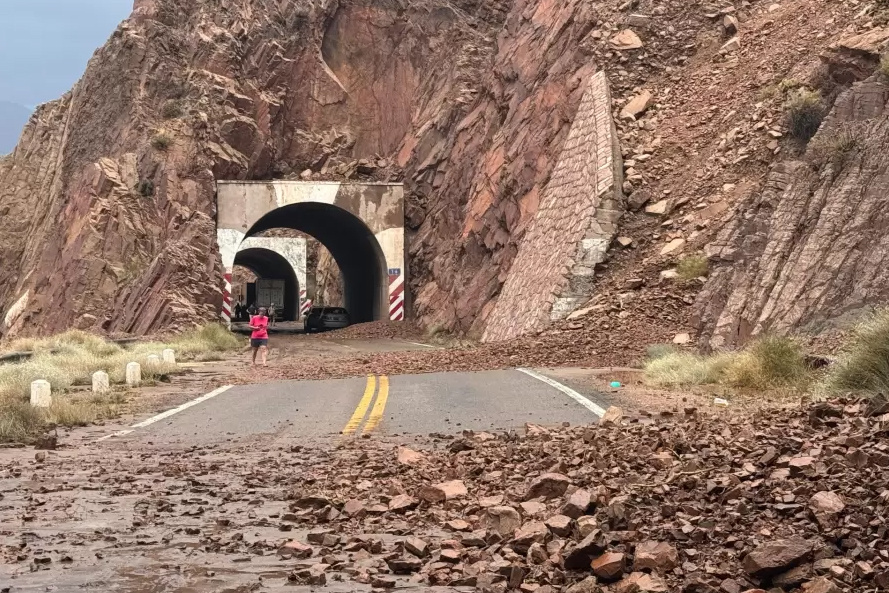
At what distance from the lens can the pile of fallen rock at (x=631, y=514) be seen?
4879 millimetres

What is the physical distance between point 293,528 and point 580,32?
30225 mm

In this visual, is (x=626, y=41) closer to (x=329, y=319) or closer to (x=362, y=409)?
(x=329, y=319)

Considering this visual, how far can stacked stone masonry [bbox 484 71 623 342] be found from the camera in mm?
27203

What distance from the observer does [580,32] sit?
1357 inches

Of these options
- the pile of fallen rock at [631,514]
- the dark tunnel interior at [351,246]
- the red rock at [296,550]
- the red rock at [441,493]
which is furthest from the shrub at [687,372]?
the dark tunnel interior at [351,246]

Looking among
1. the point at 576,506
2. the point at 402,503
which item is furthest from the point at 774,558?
the point at 402,503

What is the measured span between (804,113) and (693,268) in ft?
15.4

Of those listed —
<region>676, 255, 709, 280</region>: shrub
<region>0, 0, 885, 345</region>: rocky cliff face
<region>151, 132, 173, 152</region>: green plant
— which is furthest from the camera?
<region>151, 132, 173, 152</region>: green plant

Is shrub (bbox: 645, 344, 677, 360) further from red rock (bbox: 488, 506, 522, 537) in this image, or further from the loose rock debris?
red rock (bbox: 488, 506, 522, 537)

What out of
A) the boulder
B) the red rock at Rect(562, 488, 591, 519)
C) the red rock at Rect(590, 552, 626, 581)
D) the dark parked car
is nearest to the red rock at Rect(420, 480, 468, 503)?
the red rock at Rect(562, 488, 591, 519)

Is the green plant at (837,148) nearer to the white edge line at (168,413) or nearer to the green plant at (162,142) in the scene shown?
the white edge line at (168,413)

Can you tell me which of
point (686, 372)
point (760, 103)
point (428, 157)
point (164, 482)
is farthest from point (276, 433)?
point (428, 157)

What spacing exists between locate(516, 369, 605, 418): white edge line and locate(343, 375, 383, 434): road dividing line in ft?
9.29

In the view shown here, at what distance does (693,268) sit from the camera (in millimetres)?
25219
